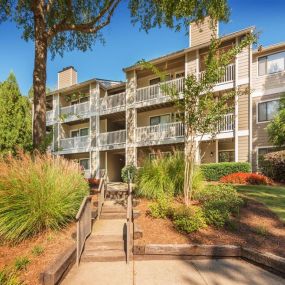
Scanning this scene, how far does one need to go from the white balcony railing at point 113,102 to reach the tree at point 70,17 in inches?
333

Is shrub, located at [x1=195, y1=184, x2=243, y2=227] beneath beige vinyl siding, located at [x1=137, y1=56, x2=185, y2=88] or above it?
beneath

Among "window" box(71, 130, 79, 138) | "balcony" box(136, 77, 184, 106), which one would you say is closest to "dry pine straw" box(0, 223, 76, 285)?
"balcony" box(136, 77, 184, 106)

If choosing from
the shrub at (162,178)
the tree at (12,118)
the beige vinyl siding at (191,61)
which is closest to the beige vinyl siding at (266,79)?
the beige vinyl siding at (191,61)

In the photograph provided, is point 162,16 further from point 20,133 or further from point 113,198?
point 20,133

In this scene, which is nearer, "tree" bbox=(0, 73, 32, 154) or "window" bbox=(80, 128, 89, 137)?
"tree" bbox=(0, 73, 32, 154)

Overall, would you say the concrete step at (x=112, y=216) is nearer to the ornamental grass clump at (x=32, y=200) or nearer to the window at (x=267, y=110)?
the ornamental grass clump at (x=32, y=200)

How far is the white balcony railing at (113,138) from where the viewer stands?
69.7 ft

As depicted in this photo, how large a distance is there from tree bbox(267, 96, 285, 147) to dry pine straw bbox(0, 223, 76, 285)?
1303 centimetres

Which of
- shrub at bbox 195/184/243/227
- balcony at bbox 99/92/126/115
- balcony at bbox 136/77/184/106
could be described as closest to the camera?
shrub at bbox 195/184/243/227

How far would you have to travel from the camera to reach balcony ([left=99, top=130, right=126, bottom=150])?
2122cm

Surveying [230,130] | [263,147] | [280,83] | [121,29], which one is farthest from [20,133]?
[280,83]

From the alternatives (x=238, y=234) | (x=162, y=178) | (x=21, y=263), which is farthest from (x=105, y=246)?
(x=162, y=178)

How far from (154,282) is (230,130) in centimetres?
1392

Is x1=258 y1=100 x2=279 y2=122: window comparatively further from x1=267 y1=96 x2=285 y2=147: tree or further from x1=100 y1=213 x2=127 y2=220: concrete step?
x1=100 y1=213 x2=127 y2=220: concrete step
